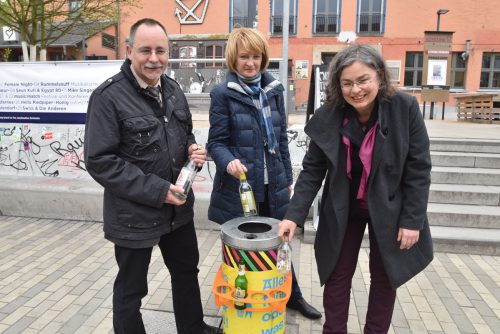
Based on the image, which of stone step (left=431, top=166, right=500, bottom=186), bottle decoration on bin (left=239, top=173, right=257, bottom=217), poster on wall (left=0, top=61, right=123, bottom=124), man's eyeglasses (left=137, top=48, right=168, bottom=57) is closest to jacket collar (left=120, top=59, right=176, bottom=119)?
man's eyeglasses (left=137, top=48, right=168, bottom=57)

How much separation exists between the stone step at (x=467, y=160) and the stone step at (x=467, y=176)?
0.16m

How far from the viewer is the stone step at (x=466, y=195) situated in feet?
15.8

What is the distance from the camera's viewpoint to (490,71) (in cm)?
2248

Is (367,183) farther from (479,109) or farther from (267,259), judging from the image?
(479,109)

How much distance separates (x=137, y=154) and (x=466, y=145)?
5396 millimetres

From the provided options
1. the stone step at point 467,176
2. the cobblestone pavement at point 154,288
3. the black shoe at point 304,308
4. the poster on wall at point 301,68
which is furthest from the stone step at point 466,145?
the poster on wall at point 301,68

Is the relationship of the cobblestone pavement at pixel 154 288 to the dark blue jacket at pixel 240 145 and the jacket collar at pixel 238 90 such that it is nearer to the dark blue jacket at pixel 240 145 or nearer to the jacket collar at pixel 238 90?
the dark blue jacket at pixel 240 145

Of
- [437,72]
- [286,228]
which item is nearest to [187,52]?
[437,72]

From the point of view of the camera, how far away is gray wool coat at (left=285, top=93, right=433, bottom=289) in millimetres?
2002

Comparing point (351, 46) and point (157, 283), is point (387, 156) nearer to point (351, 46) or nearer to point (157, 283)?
point (351, 46)

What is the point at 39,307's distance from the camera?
3139mm

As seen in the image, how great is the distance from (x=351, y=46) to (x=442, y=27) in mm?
23915

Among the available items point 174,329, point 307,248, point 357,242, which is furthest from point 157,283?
point 357,242

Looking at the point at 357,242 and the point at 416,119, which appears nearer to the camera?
the point at 416,119
